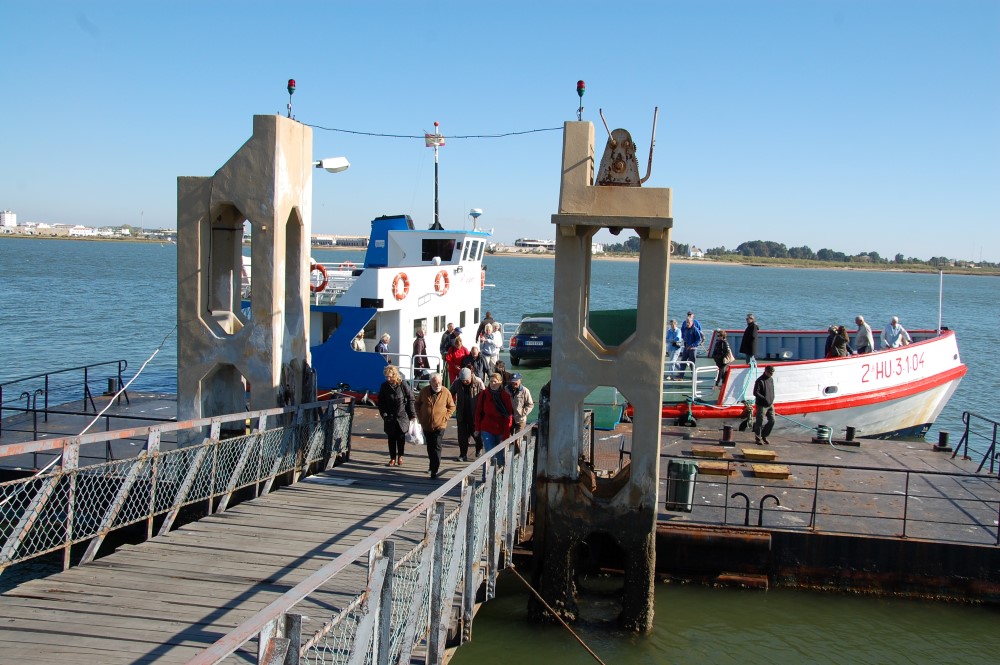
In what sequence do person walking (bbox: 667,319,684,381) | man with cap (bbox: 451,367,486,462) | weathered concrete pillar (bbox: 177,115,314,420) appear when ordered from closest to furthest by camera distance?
weathered concrete pillar (bbox: 177,115,314,420) → man with cap (bbox: 451,367,486,462) → person walking (bbox: 667,319,684,381)

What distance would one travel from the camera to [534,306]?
74.3 metres

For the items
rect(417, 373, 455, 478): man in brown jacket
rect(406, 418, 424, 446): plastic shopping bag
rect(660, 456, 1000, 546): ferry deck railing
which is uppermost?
rect(417, 373, 455, 478): man in brown jacket

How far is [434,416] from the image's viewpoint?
11.5 meters

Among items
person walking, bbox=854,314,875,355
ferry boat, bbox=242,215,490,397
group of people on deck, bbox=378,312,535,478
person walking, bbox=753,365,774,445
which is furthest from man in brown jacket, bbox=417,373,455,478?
person walking, bbox=854,314,875,355

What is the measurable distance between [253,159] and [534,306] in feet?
209

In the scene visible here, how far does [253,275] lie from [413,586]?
562 cm

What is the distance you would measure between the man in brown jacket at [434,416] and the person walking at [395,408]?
0.48m

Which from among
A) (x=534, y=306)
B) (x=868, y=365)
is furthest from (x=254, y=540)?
(x=534, y=306)

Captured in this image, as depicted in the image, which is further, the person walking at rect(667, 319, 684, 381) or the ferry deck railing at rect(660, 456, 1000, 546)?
the person walking at rect(667, 319, 684, 381)

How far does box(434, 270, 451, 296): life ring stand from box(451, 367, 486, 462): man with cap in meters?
8.47

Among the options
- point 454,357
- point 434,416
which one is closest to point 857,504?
point 434,416

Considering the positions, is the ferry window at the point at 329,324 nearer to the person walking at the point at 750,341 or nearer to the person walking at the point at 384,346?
the person walking at the point at 384,346

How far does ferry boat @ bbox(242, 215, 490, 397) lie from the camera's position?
1912cm

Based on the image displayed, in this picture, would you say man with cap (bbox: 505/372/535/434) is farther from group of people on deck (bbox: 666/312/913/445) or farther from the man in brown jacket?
group of people on deck (bbox: 666/312/913/445)
